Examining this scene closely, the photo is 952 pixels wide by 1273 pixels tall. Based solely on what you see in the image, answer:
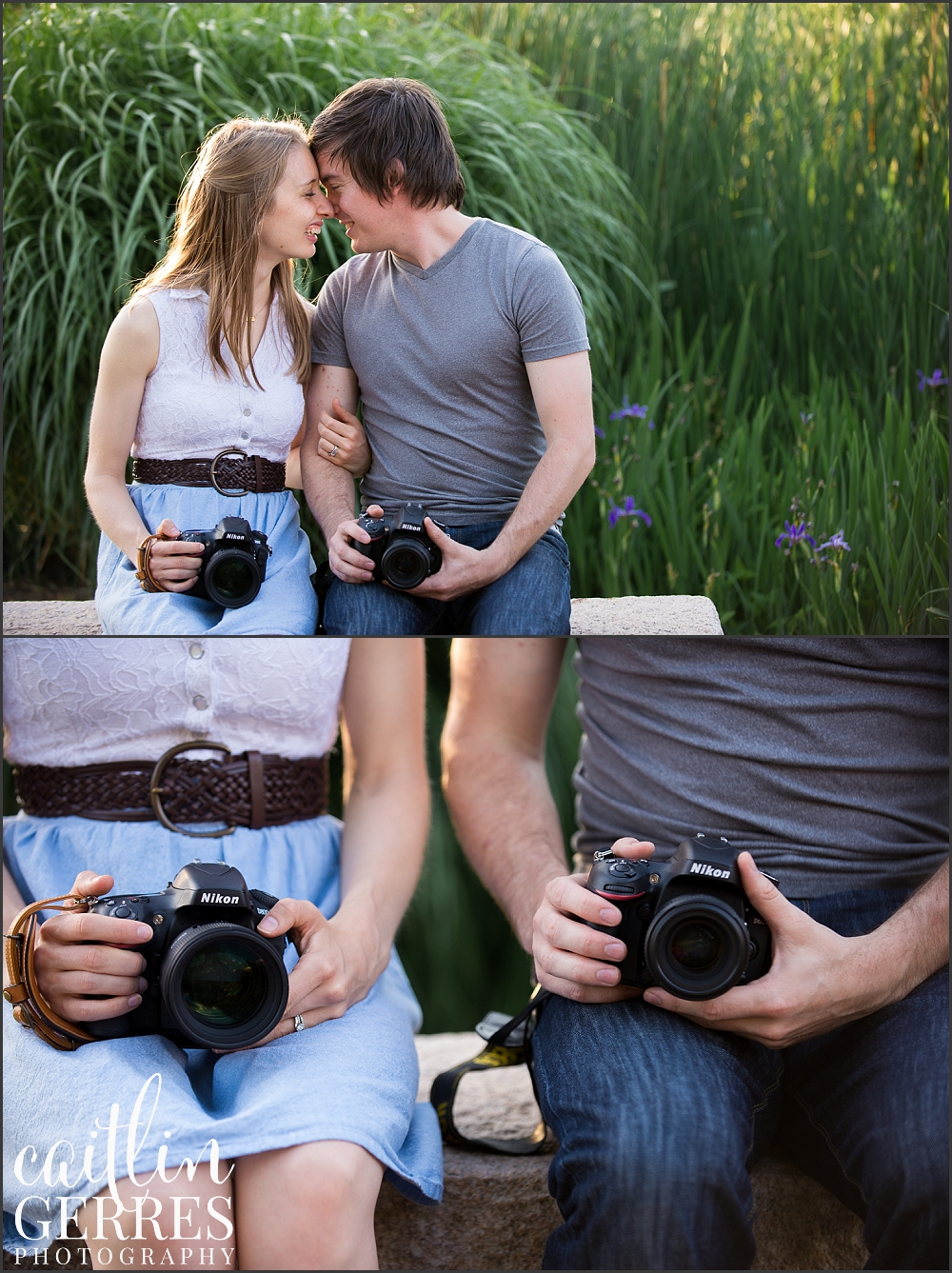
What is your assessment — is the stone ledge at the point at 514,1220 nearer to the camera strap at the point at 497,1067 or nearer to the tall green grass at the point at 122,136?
the camera strap at the point at 497,1067

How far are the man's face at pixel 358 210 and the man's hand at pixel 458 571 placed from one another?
1.02ft

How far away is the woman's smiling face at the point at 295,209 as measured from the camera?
3.72 feet

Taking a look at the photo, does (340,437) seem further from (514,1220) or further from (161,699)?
(514,1220)

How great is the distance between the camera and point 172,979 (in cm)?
84

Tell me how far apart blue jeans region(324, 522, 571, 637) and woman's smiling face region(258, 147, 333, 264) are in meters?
0.36

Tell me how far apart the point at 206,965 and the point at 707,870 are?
1.39ft

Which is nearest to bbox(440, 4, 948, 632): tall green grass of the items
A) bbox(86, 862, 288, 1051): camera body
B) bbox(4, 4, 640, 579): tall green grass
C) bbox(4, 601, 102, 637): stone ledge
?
bbox(4, 4, 640, 579): tall green grass

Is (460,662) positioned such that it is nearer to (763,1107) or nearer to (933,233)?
(763,1107)

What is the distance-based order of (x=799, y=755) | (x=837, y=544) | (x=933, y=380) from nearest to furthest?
(x=799, y=755) < (x=837, y=544) < (x=933, y=380)

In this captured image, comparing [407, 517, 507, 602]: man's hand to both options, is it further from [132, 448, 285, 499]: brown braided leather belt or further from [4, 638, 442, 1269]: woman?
[132, 448, 285, 499]: brown braided leather belt

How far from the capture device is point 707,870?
88cm

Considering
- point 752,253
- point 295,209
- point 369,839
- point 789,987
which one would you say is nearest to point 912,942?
point 789,987

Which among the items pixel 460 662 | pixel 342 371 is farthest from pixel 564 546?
pixel 342 371

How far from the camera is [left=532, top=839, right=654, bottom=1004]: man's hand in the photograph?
3.00ft
